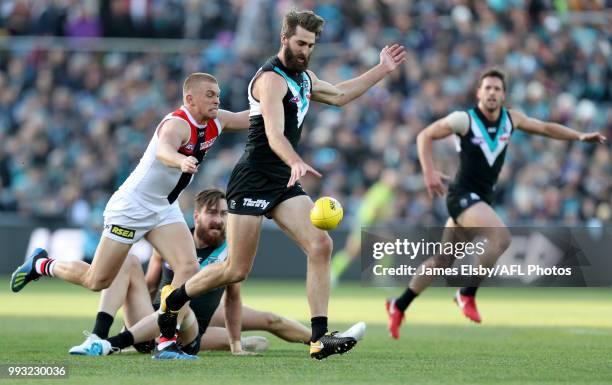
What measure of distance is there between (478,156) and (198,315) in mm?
4051

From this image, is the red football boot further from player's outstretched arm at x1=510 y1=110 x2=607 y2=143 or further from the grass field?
player's outstretched arm at x1=510 y1=110 x2=607 y2=143

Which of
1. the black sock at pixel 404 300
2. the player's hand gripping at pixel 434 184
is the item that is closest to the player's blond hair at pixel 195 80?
the player's hand gripping at pixel 434 184

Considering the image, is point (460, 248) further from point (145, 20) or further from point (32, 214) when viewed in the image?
point (145, 20)

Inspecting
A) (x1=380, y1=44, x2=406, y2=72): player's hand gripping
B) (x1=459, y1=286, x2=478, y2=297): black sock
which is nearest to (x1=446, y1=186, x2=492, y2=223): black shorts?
(x1=459, y1=286, x2=478, y2=297): black sock

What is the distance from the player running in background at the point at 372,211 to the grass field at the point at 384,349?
303 centimetres

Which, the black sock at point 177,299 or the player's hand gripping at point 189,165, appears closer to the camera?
the player's hand gripping at point 189,165

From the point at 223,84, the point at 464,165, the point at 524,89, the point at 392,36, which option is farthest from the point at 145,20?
the point at 464,165

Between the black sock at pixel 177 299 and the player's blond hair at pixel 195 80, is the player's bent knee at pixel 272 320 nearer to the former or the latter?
the black sock at pixel 177 299

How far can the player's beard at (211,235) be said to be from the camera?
10383mm

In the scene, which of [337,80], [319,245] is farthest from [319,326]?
[337,80]

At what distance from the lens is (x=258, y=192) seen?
9.60 metres

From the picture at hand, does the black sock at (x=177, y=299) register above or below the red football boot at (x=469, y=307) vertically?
above

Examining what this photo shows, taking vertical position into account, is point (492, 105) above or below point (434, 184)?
above

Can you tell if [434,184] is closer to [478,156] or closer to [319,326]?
[478,156]
